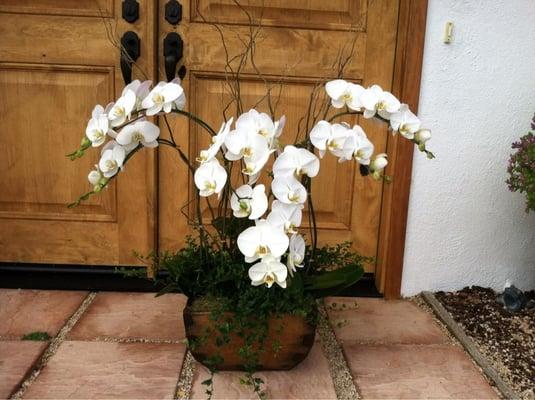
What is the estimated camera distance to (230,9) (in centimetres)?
204

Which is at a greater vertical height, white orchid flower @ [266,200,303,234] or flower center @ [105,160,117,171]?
flower center @ [105,160,117,171]

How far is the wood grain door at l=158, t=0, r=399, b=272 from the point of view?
2.04 meters

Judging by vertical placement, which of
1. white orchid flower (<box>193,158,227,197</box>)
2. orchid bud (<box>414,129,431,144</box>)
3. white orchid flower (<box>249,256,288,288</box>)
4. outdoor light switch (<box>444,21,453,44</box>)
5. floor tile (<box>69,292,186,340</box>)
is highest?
outdoor light switch (<box>444,21,453,44</box>)

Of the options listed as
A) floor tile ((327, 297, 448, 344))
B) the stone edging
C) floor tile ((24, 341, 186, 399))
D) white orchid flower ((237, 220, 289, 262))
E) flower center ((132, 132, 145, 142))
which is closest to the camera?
white orchid flower ((237, 220, 289, 262))

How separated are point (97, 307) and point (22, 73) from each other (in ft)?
3.06

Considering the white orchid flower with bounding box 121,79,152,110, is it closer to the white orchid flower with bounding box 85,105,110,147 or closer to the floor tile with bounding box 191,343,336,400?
the white orchid flower with bounding box 85,105,110,147

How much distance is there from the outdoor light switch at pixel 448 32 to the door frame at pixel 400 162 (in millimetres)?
89

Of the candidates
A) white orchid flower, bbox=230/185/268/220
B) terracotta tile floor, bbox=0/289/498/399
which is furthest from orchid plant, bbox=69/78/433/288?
terracotta tile floor, bbox=0/289/498/399

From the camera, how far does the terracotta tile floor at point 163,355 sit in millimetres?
1547

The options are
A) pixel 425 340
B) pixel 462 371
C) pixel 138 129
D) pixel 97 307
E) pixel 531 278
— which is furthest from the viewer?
pixel 531 278

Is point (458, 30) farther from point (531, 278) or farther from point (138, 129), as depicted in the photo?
point (138, 129)

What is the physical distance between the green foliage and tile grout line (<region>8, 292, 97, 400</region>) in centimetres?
3

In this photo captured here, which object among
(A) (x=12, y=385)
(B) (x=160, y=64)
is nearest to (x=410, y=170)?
(B) (x=160, y=64)

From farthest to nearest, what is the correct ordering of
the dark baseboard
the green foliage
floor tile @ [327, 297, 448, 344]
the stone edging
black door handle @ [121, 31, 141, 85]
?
the dark baseboard → black door handle @ [121, 31, 141, 85] → floor tile @ [327, 297, 448, 344] → the green foliage → the stone edging
